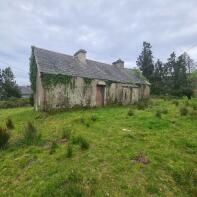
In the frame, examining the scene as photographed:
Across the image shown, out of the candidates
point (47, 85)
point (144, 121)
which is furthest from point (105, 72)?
point (144, 121)

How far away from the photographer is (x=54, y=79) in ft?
49.5

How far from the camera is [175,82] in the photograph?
35.4 meters

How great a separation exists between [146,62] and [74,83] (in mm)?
27551

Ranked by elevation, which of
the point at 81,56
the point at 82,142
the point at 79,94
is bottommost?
the point at 82,142

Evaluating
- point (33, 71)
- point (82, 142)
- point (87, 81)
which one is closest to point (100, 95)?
point (87, 81)

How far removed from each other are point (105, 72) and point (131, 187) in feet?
56.6

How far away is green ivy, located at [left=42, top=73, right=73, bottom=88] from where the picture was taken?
1461 centimetres

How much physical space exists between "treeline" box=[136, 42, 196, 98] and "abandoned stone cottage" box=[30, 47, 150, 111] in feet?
47.1

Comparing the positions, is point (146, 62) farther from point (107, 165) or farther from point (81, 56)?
point (107, 165)

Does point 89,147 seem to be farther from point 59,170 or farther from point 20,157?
point 20,157

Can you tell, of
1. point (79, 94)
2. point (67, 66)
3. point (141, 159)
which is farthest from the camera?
point (67, 66)

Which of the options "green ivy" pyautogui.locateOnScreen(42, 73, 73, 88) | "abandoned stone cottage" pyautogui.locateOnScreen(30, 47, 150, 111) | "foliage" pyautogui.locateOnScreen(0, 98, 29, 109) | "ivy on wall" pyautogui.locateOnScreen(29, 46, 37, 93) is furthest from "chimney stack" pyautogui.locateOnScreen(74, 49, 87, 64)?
"foliage" pyautogui.locateOnScreen(0, 98, 29, 109)

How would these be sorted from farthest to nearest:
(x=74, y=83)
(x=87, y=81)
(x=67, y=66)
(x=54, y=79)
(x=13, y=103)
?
(x=13, y=103), (x=67, y=66), (x=87, y=81), (x=74, y=83), (x=54, y=79)

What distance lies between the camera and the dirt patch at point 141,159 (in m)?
5.37
